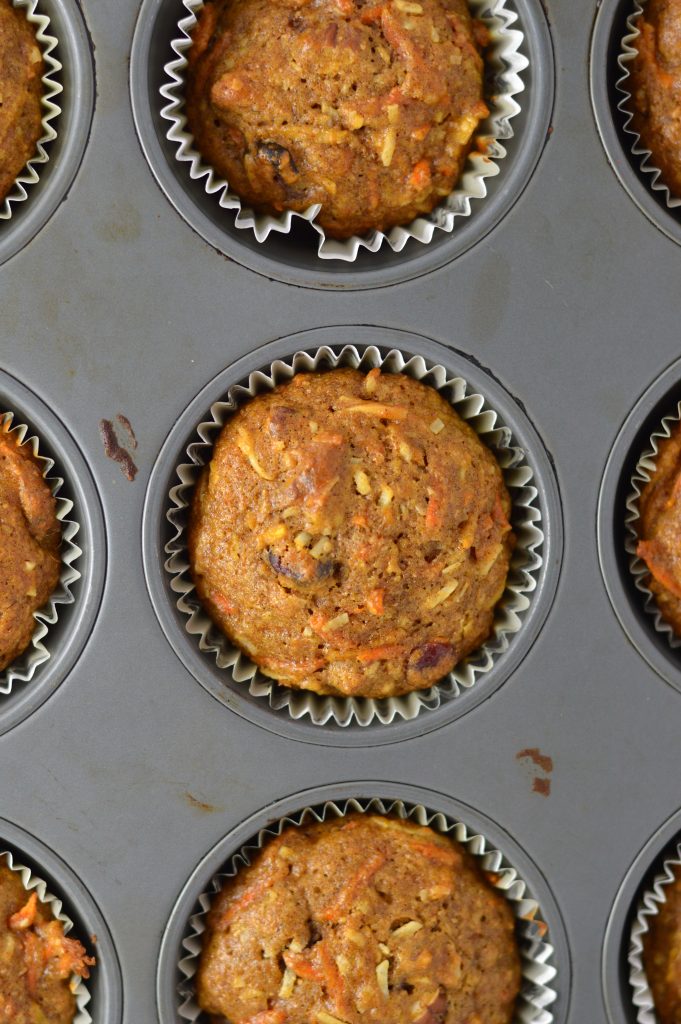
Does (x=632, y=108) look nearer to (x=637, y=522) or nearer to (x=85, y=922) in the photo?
(x=637, y=522)

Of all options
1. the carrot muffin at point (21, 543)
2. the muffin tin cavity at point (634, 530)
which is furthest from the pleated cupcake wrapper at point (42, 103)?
the muffin tin cavity at point (634, 530)

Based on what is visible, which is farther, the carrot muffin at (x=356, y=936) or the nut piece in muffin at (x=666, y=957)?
the nut piece in muffin at (x=666, y=957)

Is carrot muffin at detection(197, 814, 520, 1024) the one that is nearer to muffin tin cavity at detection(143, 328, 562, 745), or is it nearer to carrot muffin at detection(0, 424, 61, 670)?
muffin tin cavity at detection(143, 328, 562, 745)

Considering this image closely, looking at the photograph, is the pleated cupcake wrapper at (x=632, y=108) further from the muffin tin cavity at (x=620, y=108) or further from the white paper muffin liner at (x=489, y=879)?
the white paper muffin liner at (x=489, y=879)

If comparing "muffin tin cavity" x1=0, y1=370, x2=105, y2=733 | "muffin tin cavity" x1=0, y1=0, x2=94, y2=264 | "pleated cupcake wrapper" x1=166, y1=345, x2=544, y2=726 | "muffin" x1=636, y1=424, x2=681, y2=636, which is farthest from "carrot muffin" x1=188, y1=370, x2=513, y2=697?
"muffin tin cavity" x1=0, y1=0, x2=94, y2=264

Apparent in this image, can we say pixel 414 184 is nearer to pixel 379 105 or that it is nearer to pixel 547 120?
pixel 379 105

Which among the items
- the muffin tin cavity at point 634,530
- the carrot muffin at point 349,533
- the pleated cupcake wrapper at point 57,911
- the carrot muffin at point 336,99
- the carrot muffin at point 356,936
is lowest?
the pleated cupcake wrapper at point 57,911

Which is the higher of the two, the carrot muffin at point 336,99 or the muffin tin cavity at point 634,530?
the carrot muffin at point 336,99
